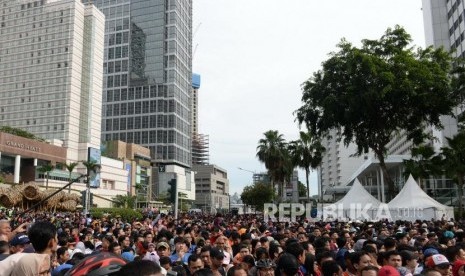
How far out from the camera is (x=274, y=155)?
2263 inches

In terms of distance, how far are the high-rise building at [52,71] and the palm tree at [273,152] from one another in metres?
51.0

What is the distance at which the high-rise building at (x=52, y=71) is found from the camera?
95.2 metres

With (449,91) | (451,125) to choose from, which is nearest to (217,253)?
(449,91)

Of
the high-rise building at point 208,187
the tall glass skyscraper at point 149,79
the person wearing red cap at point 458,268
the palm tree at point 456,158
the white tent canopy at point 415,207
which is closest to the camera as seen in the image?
the person wearing red cap at point 458,268

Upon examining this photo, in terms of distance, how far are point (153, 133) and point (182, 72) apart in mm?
22200

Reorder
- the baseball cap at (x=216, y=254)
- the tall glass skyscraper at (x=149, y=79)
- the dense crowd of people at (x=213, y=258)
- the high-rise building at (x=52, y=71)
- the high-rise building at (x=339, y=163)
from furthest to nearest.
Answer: the high-rise building at (x=339, y=163) → the tall glass skyscraper at (x=149, y=79) → the high-rise building at (x=52, y=71) → the baseball cap at (x=216, y=254) → the dense crowd of people at (x=213, y=258)

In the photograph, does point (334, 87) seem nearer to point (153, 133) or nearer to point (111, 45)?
point (153, 133)

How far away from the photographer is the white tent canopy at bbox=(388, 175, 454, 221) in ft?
88.2

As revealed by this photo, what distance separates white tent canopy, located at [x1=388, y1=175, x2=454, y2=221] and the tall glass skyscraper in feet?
330

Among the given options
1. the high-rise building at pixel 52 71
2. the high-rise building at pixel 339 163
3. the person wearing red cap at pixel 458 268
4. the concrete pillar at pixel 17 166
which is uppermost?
the high-rise building at pixel 52 71

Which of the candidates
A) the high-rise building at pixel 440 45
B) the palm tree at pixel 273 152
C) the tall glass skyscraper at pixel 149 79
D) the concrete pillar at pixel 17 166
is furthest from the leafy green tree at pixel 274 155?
the tall glass skyscraper at pixel 149 79

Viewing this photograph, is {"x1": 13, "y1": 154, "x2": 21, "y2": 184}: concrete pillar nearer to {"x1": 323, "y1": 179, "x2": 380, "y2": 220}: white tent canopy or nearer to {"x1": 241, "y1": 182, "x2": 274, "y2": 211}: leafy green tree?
{"x1": 241, "y1": 182, "x2": 274, "y2": 211}: leafy green tree

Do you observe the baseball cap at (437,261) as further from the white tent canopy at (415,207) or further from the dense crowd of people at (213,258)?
the white tent canopy at (415,207)

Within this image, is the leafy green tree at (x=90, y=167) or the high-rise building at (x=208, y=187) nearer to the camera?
the leafy green tree at (x=90, y=167)
